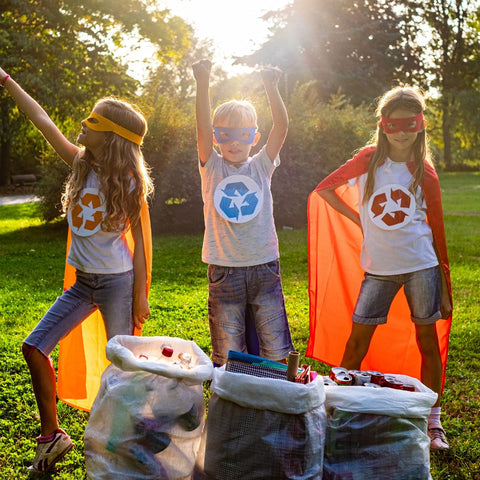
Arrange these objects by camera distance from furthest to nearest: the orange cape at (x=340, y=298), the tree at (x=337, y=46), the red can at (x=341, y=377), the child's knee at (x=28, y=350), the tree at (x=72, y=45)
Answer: the tree at (x=337, y=46)
the tree at (x=72, y=45)
the orange cape at (x=340, y=298)
the child's knee at (x=28, y=350)
the red can at (x=341, y=377)

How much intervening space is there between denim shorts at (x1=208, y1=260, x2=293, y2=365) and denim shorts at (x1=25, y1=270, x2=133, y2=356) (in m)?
0.52

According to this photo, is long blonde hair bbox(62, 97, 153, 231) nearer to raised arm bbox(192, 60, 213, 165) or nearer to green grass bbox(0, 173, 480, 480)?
raised arm bbox(192, 60, 213, 165)

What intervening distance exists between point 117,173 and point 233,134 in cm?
71

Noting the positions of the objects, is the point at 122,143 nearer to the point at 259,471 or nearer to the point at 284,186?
the point at 259,471

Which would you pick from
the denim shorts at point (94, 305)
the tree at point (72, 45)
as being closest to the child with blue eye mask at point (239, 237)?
the denim shorts at point (94, 305)

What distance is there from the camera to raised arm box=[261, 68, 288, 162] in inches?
146

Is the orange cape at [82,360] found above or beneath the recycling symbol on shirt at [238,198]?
beneath

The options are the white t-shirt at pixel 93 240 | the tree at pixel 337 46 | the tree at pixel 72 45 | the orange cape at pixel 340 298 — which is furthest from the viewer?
the tree at pixel 337 46

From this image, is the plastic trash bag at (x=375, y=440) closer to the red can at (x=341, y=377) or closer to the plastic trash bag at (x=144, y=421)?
the red can at (x=341, y=377)

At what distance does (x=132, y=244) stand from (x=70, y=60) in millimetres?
16536

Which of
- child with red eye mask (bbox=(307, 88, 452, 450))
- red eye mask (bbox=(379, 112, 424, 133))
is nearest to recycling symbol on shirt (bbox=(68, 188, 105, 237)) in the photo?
child with red eye mask (bbox=(307, 88, 452, 450))

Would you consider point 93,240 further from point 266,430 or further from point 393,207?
point 393,207

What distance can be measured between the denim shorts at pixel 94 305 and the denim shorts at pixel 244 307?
52cm

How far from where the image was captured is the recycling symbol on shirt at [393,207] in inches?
149
